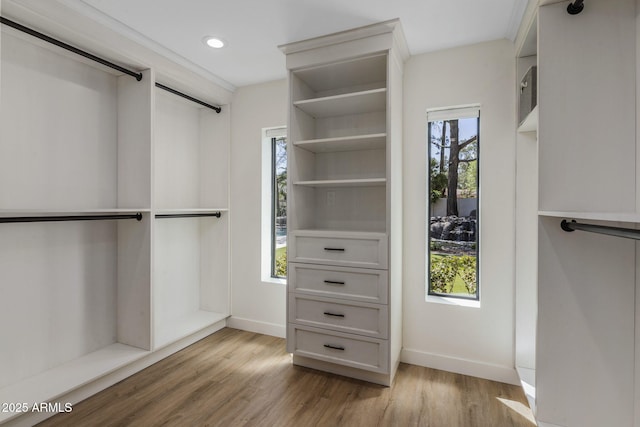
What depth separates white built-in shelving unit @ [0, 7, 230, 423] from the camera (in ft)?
6.09

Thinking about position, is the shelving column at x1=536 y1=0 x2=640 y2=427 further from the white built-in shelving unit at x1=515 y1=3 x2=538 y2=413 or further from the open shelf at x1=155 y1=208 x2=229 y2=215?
the open shelf at x1=155 y1=208 x2=229 y2=215

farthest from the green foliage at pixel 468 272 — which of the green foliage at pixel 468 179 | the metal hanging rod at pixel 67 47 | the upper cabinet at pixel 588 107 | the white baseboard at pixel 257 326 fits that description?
the metal hanging rod at pixel 67 47

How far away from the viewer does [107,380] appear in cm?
211

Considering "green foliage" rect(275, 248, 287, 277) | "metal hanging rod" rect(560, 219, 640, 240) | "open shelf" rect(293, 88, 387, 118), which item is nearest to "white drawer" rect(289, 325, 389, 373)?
Result: "green foliage" rect(275, 248, 287, 277)

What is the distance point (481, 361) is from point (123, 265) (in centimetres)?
275

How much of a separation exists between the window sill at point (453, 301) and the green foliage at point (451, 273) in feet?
0.20

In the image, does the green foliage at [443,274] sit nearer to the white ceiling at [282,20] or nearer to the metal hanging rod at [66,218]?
the white ceiling at [282,20]

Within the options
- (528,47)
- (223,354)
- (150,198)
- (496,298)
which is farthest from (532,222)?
(150,198)

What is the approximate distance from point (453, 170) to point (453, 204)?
0.26m

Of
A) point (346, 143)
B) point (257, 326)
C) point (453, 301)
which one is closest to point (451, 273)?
point (453, 301)

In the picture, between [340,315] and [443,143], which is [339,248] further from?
[443,143]

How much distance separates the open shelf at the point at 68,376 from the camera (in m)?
1.75

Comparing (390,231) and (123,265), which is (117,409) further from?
(390,231)

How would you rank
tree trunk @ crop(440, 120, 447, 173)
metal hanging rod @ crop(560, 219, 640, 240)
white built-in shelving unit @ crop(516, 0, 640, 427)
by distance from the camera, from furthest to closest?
tree trunk @ crop(440, 120, 447, 173), white built-in shelving unit @ crop(516, 0, 640, 427), metal hanging rod @ crop(560, 219, 640, 240)
